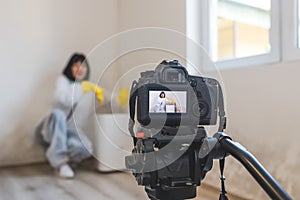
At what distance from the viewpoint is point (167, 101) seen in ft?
2.54

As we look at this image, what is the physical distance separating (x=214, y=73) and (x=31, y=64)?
64.5 inches

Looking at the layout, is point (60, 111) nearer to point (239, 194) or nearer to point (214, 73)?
point (214, 73)

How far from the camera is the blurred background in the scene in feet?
4.85

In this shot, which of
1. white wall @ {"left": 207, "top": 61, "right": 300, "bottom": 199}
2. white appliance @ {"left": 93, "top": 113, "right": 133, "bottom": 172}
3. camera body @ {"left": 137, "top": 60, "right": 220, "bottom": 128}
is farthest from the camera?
white wall @ {"left": 207, "top": 61, "right": 300, "bottom": 199}

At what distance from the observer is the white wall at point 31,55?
2652mm

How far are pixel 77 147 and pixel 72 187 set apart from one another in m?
0.51

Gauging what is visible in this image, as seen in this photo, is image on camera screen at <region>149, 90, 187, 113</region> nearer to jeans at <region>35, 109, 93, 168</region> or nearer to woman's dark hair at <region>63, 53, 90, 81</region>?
jeans at <region>35, 109, 93, 168</region>

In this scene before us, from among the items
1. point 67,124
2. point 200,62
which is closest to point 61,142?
point 67,124

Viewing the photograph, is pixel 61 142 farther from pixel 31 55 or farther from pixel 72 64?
pixel 31 55

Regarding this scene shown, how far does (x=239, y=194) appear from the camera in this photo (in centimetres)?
169

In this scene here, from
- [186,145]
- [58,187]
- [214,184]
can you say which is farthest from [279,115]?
[58,187]

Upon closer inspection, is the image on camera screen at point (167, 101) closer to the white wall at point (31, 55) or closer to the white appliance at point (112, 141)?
the white appliance at point (112, 141)

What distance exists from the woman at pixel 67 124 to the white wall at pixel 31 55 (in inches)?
10.1

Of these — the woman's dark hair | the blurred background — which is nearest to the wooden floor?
the blurred background
